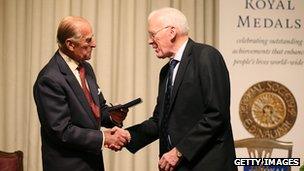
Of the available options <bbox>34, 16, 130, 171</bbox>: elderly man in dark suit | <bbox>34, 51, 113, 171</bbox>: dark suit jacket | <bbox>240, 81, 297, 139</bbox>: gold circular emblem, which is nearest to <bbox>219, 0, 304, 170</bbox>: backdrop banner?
<bbox>240, 81, 297, 139</bbox>: gold circular emblem

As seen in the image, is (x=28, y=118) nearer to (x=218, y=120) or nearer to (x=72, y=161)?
(x=72, y=161)

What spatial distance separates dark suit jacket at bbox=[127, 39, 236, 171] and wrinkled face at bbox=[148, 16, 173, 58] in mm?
117

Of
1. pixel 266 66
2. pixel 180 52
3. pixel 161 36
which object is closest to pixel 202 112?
pixel 180 52

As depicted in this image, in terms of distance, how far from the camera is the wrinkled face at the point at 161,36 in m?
2.12

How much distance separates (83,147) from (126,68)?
181 centimetres

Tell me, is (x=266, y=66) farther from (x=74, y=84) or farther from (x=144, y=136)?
(x=74, y=84)

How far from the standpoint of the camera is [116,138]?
2297 mm

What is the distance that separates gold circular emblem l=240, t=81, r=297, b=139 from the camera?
3475 millimetres

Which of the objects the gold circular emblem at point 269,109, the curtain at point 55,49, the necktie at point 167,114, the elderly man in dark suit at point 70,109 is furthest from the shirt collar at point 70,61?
the gold circular emblem at point 269,109

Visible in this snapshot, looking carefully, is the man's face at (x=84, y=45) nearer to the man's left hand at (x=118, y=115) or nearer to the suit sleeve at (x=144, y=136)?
the man's left hand at (x=118, y=115)

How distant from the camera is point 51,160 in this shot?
2.08m

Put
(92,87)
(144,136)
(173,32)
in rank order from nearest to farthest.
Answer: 1. (173,32)
2. (92,87)
3. (144,136)

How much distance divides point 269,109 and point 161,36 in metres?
1.71

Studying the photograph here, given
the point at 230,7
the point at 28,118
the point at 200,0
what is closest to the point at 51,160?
the point at 28,118
